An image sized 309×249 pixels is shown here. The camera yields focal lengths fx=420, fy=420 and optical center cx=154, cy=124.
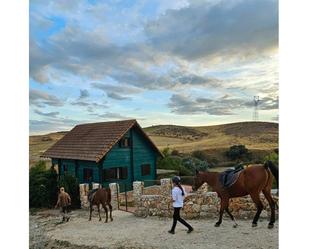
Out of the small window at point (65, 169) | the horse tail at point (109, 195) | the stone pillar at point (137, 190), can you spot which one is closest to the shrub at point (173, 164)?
the stone pillar at point (137, 190)

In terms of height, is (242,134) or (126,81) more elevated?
(126,81)

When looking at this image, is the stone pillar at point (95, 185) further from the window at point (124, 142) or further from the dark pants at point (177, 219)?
the dark pants at point (177, 219)

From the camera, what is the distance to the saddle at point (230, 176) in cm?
507

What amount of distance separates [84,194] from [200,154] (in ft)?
5.51

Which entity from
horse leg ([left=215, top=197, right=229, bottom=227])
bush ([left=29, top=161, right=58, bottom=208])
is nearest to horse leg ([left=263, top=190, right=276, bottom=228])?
horse leg ([left=215, top=197, right=229, bottom=227])

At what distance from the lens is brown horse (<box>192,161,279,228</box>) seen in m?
4.89

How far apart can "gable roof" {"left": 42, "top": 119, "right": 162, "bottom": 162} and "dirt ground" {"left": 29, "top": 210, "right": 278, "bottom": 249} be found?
0.84m

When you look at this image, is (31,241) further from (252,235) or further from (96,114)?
(252,235)

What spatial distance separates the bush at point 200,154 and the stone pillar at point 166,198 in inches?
19.0

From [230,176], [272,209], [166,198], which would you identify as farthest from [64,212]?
[272,209]

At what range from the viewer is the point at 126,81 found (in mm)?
5273

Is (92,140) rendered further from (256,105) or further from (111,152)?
(256,105)
